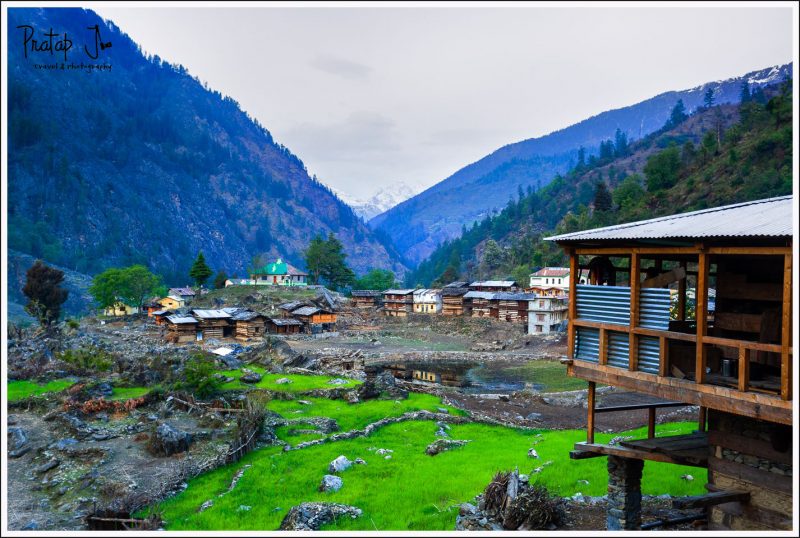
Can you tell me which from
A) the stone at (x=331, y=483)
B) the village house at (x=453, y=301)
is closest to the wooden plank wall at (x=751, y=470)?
the stone at (x=331, y=483)

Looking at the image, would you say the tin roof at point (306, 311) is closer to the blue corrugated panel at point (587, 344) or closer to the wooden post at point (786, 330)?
the blue corrugated panel at point (587, 344)

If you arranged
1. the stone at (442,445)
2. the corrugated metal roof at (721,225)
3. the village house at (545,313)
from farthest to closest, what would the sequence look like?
the village house at (545,313), the stone at (442,445), the corrugated metal roof at (721,225)

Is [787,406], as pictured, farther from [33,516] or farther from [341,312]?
[341,312]

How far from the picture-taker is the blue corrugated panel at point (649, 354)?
1015 cm

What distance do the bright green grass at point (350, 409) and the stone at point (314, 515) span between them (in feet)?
35.7

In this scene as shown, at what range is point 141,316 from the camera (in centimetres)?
8306

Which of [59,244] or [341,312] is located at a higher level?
[59,244]

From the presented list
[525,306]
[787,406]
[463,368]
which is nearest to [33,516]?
[787,406]

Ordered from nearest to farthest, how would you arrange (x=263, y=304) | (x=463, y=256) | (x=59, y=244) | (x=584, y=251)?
(x=584, y=251)
(x=263, y=304)
(x=59, y=244)
(x=463, y=256)

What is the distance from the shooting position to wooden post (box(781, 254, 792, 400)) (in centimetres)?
799

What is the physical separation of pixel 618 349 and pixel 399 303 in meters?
87.3

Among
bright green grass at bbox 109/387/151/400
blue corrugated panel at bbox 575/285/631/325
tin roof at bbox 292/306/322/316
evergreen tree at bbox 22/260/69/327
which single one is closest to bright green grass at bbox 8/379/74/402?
bright green grass at bbox 109/387/151/400

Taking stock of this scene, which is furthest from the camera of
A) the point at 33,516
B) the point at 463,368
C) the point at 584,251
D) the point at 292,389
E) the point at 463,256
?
the point at 463,256

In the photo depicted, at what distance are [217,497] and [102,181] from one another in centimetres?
19195
